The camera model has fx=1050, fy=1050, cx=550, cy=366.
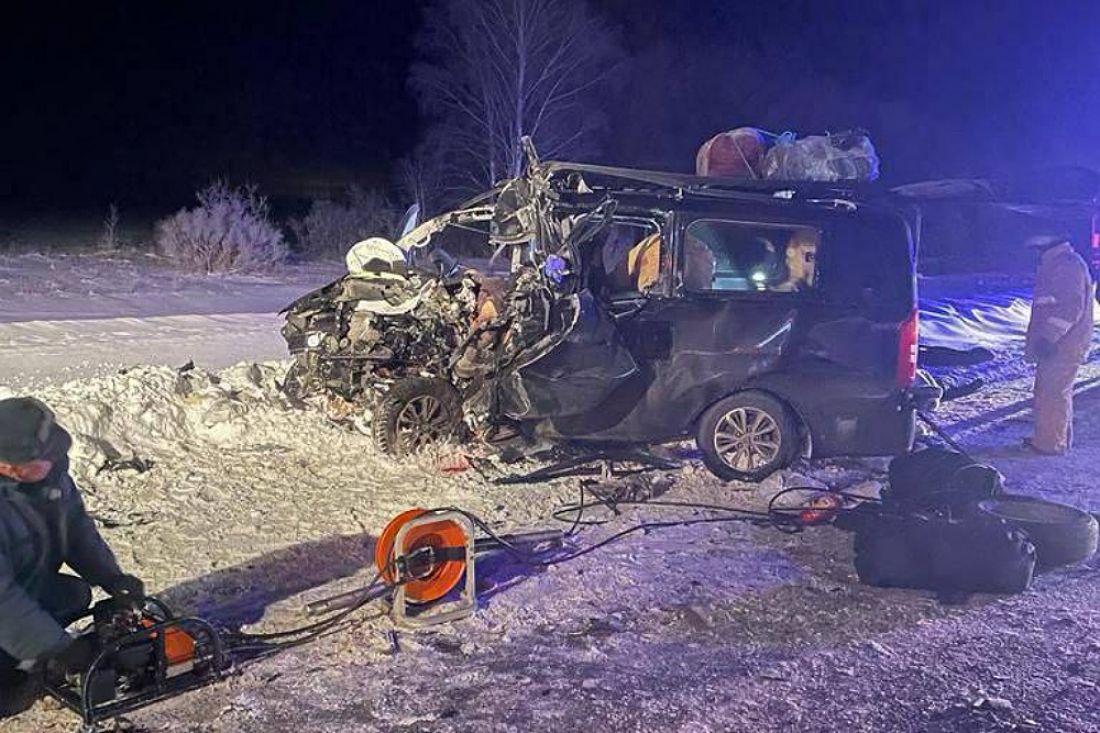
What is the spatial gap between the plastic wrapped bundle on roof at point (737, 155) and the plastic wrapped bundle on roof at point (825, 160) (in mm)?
359

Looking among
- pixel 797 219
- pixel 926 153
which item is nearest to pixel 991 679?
pixel 797 219

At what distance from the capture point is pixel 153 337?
37.7 ft

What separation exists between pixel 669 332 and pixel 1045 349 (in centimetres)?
380

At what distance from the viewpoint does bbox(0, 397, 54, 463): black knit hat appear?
370 centimetres

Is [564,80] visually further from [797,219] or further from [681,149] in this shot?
[797,219]

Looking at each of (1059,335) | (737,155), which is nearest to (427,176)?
(737,155)

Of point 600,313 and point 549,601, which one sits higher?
point 600,313

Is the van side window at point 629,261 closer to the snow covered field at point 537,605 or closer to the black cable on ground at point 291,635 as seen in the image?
the snow covered field at point 537,605

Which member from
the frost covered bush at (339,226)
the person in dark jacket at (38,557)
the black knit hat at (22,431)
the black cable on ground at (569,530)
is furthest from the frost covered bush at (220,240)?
the black knit hat at (22,431)

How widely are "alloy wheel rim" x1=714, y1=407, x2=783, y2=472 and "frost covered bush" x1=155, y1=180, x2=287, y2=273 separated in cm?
1450

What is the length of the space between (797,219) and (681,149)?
90.0ft

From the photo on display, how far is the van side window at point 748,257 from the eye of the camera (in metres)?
7.43

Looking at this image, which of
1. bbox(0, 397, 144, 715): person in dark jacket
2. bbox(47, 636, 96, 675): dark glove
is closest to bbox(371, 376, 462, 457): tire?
bbox(0, 397, 144, 715): person in dark jacket

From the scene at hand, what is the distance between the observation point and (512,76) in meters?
28.3
